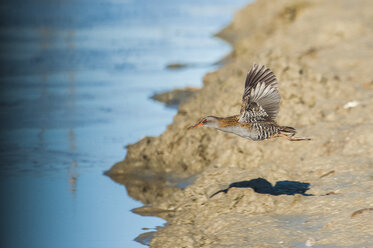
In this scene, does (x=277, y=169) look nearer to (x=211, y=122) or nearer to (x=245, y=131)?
(x=245, y=131)

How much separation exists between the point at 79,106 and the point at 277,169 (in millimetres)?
6910

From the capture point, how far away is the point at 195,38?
23.8m

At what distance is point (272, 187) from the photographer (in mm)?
7402

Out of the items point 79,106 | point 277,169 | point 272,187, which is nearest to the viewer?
point 272,187

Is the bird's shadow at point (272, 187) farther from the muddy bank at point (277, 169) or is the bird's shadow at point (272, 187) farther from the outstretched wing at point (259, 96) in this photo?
the outstretched wing at point (259, 96)

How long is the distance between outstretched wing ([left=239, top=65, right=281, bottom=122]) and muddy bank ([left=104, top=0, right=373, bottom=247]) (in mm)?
1054

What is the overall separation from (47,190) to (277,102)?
3748mm

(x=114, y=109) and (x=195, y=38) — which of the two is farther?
(x=195, y=38)

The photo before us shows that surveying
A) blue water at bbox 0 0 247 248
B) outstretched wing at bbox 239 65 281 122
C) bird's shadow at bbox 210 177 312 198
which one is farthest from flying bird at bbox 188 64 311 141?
blue water at bbox 0 0 247 248

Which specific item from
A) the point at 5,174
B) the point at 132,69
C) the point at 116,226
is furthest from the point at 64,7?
the point at 116,226

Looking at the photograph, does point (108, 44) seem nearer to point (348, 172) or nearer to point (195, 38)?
point (195, 38)

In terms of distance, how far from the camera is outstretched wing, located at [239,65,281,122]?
6.37 m

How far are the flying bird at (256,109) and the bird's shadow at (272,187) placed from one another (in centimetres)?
104

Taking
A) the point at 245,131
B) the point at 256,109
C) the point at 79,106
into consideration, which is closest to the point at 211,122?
the point at 245,131
